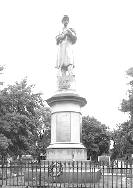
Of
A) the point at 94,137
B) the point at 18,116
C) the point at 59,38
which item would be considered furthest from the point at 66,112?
the point at 94,137

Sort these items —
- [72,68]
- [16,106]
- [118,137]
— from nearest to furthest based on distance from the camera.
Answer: [72,68], [16,106], [118,137]

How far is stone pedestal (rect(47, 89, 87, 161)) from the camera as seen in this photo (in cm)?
1542

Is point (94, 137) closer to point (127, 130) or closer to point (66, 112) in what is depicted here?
point (127, 130)

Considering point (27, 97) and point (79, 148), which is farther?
point (27, 97)

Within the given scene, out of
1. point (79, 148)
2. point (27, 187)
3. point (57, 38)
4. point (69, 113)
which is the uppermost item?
point (57, 38)

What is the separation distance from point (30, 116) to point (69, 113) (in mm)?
10750

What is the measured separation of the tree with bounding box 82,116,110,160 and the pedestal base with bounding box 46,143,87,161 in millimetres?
43350

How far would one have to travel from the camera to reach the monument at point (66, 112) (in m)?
15.5

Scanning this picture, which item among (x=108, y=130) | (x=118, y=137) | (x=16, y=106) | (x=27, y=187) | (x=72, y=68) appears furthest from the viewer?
(x=108, y=130)

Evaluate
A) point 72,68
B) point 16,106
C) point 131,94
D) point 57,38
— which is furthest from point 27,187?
point 131,94

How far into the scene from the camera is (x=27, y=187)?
40.1 feet

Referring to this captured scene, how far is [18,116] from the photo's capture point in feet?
78.8

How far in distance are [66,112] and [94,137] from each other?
145 feet

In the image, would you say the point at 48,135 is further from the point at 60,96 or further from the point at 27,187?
the point at 27,187
